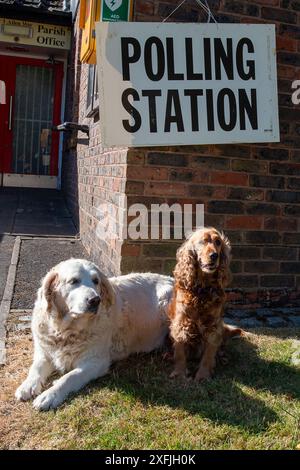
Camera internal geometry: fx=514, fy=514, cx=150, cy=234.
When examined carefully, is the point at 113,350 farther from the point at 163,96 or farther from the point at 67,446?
the point at 163,96

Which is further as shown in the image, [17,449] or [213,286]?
[213,286]

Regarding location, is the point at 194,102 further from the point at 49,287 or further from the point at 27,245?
the point at 27,245

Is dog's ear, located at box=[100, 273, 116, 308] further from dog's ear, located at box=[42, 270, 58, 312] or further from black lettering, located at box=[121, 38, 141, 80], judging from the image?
black lettering, located at box=[121, 38, 141, 80]

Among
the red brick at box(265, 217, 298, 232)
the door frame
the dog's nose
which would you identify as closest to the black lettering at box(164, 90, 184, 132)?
the red brick at box(265, 217, 298, 232)

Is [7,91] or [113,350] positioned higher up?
[7,91]

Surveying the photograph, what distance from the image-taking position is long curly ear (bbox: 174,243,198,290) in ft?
11.4

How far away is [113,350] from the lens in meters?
3.62

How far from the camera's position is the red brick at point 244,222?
4.95m

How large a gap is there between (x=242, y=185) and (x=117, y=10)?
77.8 inches
